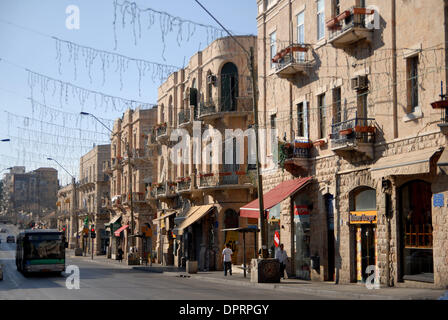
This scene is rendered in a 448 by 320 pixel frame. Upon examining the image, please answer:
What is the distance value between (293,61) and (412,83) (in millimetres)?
7773

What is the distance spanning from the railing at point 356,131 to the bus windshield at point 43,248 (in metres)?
17.8

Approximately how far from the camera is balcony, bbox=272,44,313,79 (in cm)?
2877

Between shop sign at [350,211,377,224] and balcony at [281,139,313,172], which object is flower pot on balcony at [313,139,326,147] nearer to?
balcony at [281,139,313,172]

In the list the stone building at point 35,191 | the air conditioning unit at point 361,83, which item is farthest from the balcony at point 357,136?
the stone building at point 35,191

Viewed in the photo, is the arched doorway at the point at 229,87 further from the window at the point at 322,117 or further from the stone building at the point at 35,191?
the stone building at the point at 35,191

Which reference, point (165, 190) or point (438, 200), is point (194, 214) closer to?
point (165, 190)

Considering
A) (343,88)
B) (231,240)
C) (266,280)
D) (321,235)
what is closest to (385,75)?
(343,88)

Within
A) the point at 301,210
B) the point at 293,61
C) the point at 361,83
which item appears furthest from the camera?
the point at 301,210

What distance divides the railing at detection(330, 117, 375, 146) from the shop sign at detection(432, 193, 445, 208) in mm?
4376

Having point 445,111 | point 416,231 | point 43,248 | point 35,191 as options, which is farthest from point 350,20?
point 35,191

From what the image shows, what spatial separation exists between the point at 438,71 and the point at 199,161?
25.9m

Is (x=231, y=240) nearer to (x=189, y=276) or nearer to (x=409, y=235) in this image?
(x=189, y=276)

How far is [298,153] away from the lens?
28.8 m

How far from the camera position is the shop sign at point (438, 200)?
65.6ft
